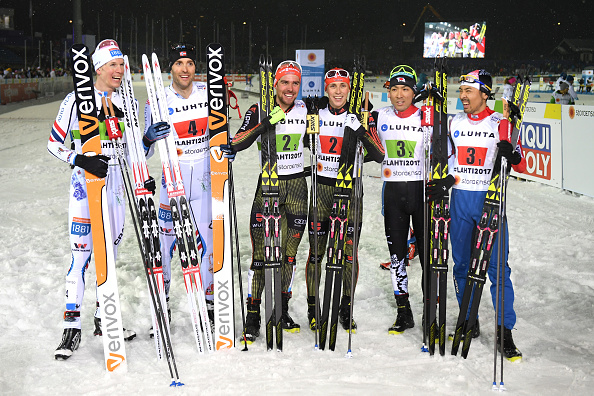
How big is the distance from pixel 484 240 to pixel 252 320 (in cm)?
180

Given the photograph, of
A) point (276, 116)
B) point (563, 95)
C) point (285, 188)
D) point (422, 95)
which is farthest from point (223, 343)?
point (563, 95)

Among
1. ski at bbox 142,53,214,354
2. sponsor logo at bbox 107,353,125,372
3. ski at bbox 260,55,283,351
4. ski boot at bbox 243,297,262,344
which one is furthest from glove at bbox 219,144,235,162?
sponsor logo at bbox 107,353,125,372

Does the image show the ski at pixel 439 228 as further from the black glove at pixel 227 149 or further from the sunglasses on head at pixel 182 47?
the sunglasses on head at pixel 182 47

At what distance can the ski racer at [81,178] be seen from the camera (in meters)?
3.80

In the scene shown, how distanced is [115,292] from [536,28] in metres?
58.7

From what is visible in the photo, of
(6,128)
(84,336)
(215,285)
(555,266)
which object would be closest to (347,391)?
(215,285)

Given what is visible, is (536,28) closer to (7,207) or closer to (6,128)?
(6,128)

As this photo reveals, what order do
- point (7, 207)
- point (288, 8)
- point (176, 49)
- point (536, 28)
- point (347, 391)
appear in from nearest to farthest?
point (347, 391), point (176, 49), point (7, 207), point (536, 28), point (288, 8)

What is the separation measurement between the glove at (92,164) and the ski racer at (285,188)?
84cm

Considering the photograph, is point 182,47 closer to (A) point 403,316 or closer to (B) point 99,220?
(B) point 99,220

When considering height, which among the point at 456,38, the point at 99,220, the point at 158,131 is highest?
the point at 456,38

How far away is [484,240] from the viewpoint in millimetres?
3840

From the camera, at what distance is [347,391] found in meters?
3.40

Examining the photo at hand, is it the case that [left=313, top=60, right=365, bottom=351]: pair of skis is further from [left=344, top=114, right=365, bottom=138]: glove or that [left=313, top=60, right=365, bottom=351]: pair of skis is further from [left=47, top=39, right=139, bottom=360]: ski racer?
[left=47, top=39, right=139, bottom=360]: ski racer
